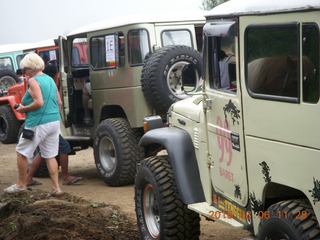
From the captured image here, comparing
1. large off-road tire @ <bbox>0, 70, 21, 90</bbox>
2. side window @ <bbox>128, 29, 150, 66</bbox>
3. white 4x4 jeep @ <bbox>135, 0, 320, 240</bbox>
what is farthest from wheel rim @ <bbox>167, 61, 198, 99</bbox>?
large off-road tire @ <bbox>0, 70, 21, 90</bbox>

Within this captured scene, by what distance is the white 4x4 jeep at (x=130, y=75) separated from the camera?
332 inches

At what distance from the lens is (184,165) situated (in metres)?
5.36

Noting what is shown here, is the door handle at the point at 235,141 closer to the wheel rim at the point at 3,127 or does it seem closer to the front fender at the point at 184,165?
the front fender at the point at 184,165

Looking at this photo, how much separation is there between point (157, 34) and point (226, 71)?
4189 millimetres

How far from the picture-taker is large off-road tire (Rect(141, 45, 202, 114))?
8336mm

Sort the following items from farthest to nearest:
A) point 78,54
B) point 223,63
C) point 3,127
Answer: point 3,127 < point 78,54 < point 223,63

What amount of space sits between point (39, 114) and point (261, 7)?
4254mm

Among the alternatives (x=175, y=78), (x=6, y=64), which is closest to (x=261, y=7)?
(x=175, y=78)

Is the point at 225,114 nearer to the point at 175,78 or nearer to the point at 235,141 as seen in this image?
the point at 235,141

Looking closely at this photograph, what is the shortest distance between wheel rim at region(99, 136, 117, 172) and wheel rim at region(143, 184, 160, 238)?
3.46m

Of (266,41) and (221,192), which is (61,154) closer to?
(221,192)

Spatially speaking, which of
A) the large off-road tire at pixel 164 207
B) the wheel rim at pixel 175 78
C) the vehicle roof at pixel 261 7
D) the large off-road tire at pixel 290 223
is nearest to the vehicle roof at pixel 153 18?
the wheel rim at pixel 175 78

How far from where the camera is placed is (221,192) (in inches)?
196

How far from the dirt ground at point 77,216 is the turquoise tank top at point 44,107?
0.86m
